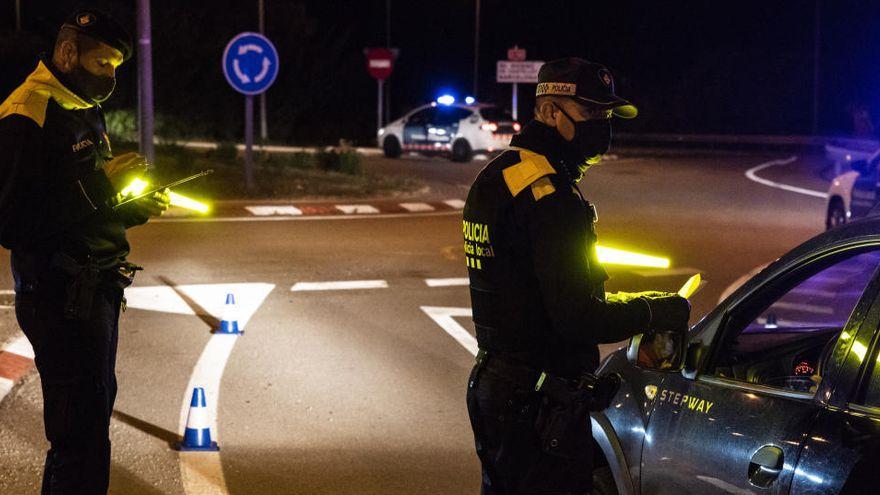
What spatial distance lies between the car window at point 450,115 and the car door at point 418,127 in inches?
6.0

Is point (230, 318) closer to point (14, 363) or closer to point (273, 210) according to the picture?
point (14, 363)

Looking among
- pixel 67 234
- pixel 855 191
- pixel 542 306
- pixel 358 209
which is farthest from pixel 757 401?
pixel 358 209

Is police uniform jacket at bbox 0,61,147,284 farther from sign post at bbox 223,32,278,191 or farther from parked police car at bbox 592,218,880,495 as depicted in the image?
sign post at bbox 223,32,278,191

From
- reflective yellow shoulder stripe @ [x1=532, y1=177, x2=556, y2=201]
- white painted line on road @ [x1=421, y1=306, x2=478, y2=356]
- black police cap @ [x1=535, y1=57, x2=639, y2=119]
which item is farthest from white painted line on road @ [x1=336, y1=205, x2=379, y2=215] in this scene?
reflective yellow shoulder stripe @ [x1=532, y1=177, x2=556, y2=201]

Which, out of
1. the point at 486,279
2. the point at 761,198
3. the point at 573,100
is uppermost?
the point at 573,100

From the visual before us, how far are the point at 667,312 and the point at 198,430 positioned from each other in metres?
3.45

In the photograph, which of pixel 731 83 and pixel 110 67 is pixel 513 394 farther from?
pixel 731 83

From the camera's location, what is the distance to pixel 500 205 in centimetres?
350

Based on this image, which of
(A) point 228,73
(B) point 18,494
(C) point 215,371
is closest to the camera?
(B) point 18,494

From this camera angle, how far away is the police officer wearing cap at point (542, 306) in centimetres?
342

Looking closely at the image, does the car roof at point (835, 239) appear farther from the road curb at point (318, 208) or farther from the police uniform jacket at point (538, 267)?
the road curb at point (318, 208)

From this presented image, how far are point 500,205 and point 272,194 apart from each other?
16.1m

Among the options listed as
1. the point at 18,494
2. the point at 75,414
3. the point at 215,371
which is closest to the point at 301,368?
the point at 215,371

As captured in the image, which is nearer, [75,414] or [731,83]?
[75,414]
